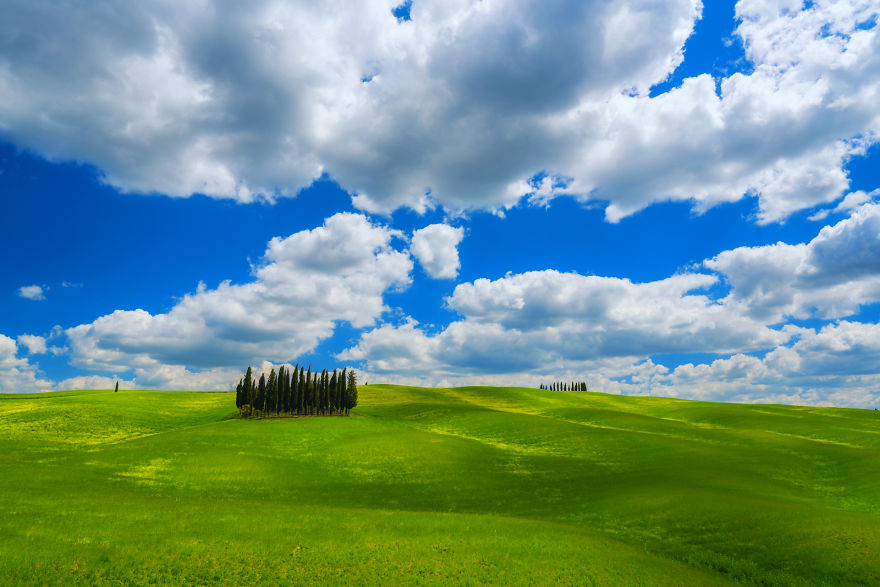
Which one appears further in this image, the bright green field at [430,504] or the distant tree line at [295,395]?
the distant tree line at [295,395]

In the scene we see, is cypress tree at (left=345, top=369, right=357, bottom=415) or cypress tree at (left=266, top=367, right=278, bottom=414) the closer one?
cypress tree at (left=266, top=367, right=278, bottom=414)

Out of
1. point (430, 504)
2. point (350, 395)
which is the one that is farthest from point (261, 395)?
point (430, 504)

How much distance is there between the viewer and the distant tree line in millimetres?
112500

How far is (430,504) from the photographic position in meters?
45.3

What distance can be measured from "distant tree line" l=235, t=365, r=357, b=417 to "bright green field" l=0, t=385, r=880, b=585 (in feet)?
74.4

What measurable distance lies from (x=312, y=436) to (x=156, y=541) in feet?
178

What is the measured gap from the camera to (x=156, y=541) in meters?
26.7

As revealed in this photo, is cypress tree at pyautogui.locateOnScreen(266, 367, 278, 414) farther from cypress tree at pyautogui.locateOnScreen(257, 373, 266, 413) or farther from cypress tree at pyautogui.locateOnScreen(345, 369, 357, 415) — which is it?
cypress tree at pyautogui.locateOnScreen(345, 369, 357, 415)

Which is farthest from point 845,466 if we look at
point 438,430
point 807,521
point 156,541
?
point 156,541

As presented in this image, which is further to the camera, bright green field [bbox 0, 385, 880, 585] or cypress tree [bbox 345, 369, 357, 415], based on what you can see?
cypress tree [bbox 345, 369, 357, 415]

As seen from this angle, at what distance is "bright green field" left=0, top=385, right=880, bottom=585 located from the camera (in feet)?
83.6

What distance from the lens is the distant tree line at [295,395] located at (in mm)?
112500

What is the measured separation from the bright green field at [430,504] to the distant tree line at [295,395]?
22690 millimetres

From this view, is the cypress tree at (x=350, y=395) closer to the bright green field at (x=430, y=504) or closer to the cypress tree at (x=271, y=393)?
the cypress tree at (x=271, y=393)
